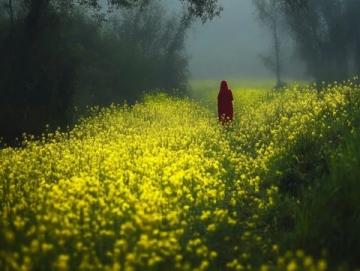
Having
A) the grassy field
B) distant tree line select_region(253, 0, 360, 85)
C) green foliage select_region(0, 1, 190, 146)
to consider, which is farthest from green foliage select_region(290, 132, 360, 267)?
distant tree line select_region(253, 0, 360, 85)

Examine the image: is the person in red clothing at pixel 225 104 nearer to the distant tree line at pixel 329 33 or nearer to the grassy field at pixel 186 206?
the grassy field at pixel 186 206

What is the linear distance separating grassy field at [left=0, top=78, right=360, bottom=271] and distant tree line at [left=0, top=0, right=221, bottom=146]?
6.32 m

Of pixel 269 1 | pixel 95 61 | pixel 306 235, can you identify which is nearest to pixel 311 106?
pixel 306 235

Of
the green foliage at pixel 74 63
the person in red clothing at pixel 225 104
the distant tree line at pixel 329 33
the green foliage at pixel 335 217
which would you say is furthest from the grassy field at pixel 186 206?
the distant tree line at pixel 329 33

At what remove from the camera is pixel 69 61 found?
961 inches

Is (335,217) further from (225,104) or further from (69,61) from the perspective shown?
(69,61)

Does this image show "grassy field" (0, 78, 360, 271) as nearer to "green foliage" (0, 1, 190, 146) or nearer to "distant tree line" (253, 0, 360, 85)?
"green foliage" (0, 1, 190, 146)

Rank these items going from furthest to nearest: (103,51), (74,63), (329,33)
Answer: (329,33) < (103,51) < (74,63)

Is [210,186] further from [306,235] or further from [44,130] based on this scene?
[44,130]

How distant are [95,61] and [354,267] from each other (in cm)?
2914

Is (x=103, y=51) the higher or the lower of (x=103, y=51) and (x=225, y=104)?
the higher

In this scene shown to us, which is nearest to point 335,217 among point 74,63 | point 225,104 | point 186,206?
point 186,206

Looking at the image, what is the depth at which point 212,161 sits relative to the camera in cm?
1255

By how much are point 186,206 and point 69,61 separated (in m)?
18.4
